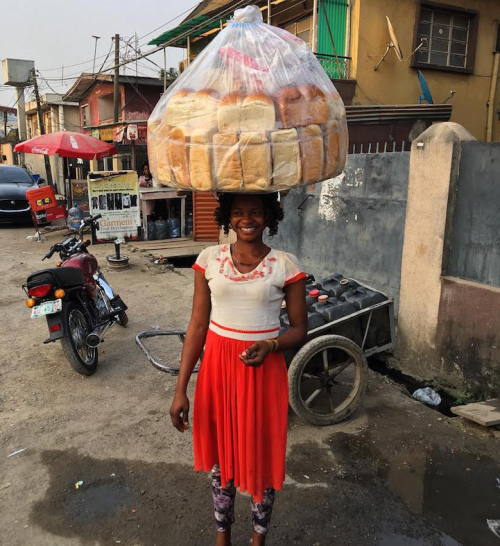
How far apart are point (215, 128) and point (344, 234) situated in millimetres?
3979

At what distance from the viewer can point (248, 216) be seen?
1.96 meters

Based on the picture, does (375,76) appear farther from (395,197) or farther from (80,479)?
(80,479)

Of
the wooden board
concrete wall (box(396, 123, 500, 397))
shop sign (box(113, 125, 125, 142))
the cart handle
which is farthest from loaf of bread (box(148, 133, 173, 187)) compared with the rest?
shop sign (box(113, 125, 125, 142))

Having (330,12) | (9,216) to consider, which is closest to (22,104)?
(9,216)

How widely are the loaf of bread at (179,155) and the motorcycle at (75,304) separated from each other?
2.65 m

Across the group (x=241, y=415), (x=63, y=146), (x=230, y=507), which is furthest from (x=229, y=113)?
(x=63, y=146)

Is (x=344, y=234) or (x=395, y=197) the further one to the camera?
(x=344, y=234)

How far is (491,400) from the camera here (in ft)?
12.3

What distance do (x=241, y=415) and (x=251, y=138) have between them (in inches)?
43.8

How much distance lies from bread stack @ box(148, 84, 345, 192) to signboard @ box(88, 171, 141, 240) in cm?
715

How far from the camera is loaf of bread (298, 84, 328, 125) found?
5.62ft

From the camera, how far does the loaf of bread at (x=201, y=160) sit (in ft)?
5.56

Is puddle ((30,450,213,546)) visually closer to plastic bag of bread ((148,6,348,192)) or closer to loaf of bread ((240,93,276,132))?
plastic bag of bread ((148,6,348,192))

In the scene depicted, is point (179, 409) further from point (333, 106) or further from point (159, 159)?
point (333, 106)
